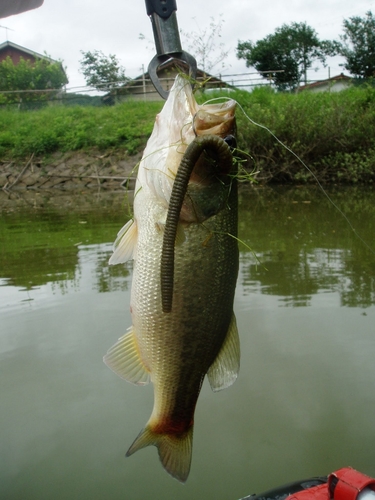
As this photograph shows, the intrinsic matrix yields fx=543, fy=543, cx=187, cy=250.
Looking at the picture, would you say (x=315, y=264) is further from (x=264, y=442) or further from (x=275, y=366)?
(x=264, y=442)

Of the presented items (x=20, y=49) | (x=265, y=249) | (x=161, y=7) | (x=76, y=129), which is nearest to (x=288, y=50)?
(x=20, y=49)

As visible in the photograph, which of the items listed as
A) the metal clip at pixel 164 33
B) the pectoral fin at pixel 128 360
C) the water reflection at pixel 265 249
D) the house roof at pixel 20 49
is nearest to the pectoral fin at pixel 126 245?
the pectoral fin at pixel 128 360

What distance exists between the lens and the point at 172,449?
73.5 inches

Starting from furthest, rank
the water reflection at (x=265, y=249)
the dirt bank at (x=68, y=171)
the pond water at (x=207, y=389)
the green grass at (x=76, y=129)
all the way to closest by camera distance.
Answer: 1. the green grass at (x=76, y=129)
2. the dirt bank at (x=68, y=171)
3. the water reflection at (x=265, y=249)
4. the pond water at (x=207, y=389)

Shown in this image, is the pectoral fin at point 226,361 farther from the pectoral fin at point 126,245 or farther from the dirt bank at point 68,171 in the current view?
the dirt bank at point 68,171

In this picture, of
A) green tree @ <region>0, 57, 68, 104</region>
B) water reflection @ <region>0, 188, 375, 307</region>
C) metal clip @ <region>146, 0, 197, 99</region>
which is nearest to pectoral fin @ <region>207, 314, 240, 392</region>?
metal clip @ <region>146, 0, 197, 99</region>

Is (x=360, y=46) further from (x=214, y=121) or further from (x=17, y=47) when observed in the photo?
(x=214, y=121)

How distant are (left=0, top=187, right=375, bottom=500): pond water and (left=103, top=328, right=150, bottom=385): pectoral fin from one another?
0.54 meters

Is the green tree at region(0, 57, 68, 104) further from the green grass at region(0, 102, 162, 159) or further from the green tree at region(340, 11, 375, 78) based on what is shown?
the green tree at region(340, 11, 375, 78)

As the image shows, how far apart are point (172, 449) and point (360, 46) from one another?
2204 inches

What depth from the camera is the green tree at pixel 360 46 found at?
50594 millimetres

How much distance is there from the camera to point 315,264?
727cm

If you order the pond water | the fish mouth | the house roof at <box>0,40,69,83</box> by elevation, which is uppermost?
the house roof at <box>0,40,69,83</box>

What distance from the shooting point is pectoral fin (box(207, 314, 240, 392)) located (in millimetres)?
1881
